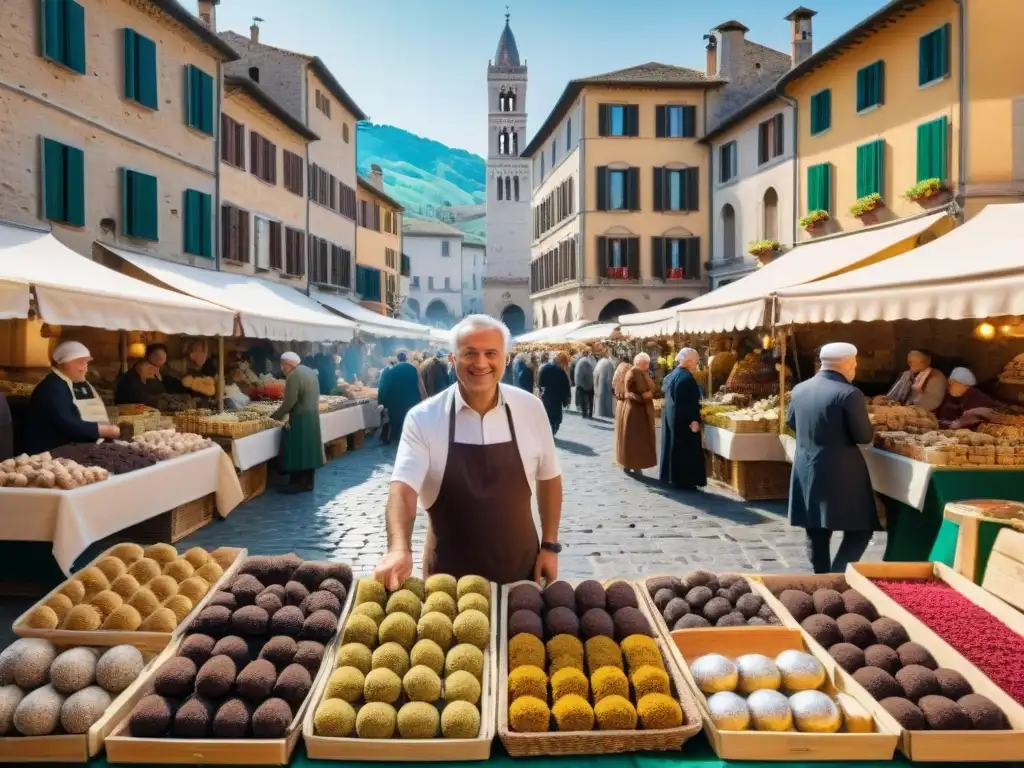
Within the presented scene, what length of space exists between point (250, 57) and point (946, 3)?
2006 centimetres

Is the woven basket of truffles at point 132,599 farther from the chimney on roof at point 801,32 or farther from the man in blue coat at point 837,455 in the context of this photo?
the chimney on roof at point 801,32

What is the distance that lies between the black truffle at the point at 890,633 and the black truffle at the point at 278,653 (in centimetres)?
205

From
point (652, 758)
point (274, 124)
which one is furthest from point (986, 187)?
point (274, 124)

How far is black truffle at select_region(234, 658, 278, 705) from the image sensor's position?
7.99 ft

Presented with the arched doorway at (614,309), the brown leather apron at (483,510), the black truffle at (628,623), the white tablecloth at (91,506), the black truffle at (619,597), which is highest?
the arched doorway at (614,309)

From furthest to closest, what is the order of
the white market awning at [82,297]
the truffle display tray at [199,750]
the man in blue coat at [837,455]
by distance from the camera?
1. the white market awning at [82,297]
2. the man in blue coat at [837,455]
3. the truffle display tray at [199,750]

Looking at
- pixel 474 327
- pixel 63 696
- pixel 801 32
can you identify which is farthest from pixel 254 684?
pixel 801 32

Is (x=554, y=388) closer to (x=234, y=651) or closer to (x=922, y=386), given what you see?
(x=922, y=386)

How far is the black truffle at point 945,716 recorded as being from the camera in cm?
235

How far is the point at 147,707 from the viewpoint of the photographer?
236 centimetres

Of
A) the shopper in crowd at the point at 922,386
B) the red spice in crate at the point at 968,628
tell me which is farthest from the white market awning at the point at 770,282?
the red spice in crate at the point at 968,628

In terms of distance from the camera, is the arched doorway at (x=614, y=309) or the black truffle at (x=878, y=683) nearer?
the black truffle at (x=878, y=683)

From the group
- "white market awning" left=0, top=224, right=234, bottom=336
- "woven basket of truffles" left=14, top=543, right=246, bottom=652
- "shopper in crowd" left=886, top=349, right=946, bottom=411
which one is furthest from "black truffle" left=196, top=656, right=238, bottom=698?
"shopper in crowd" left=886, top=349, right=946, bottom=411

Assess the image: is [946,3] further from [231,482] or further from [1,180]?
[1,180]
